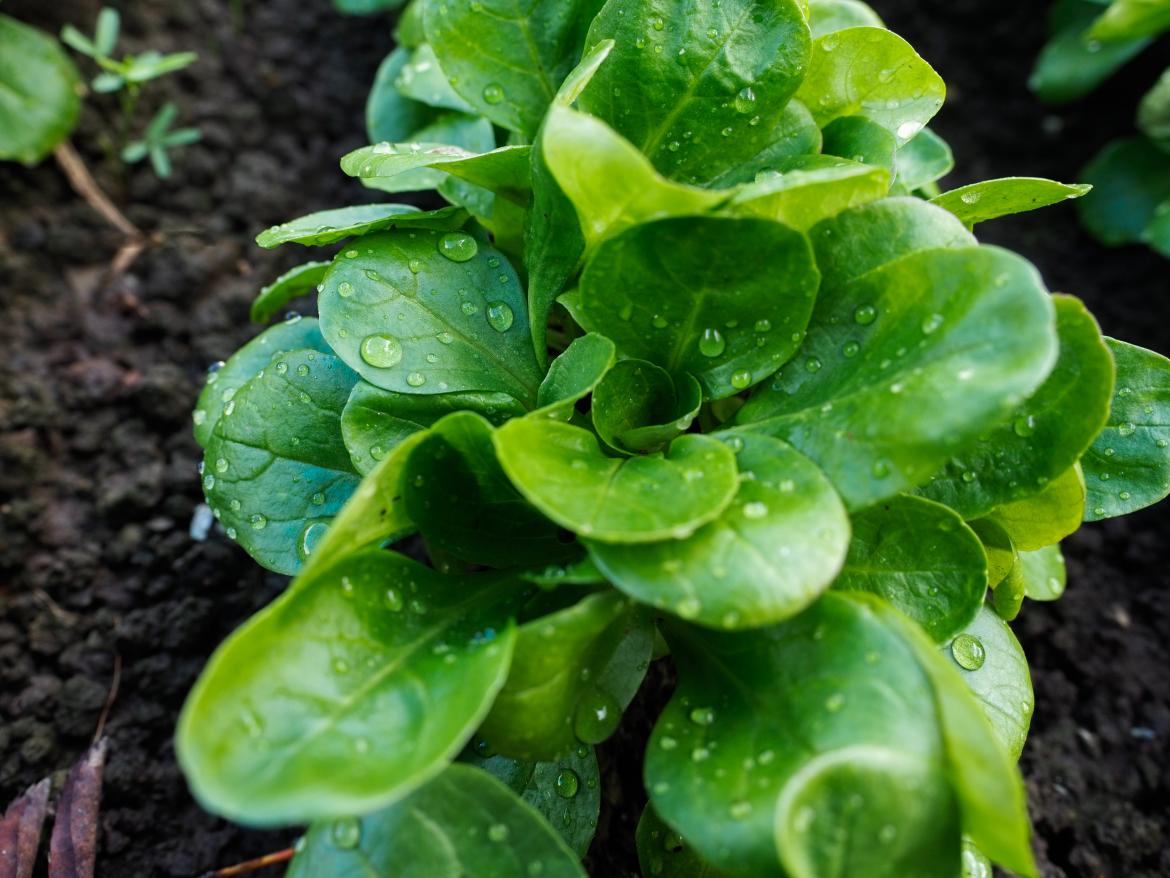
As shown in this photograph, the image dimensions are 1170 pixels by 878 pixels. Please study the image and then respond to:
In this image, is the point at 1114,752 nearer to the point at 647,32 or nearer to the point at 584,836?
the point at 584,836

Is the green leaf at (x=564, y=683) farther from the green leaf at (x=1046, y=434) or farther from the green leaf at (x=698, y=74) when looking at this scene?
the green leaf at (x=698, y=74)

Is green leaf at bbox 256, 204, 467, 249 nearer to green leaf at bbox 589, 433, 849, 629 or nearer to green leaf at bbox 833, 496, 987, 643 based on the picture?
green leaf at bbox 589, 433, 849, 629

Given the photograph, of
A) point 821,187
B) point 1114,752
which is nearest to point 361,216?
point 821,187

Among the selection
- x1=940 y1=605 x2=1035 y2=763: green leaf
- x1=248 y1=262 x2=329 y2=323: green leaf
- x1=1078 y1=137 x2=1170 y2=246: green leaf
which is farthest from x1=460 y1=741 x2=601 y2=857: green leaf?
x1=1078 y1=137 x2=1170 y2=246: green leaf

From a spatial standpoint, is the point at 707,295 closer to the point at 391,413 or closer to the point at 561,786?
the point at 391,413

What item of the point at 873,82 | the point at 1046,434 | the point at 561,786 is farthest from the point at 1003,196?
the point at 561,786

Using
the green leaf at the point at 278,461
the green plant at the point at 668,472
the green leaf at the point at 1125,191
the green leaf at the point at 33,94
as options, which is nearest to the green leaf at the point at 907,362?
the green plant at the point at 668,472

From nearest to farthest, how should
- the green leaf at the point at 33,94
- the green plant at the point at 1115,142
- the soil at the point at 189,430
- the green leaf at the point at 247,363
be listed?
the green leaf at the point at 247,363 → the soil at the point at 189,430 → the green leaf at the point at 33,94 → the green plant at the point at 1115,142
